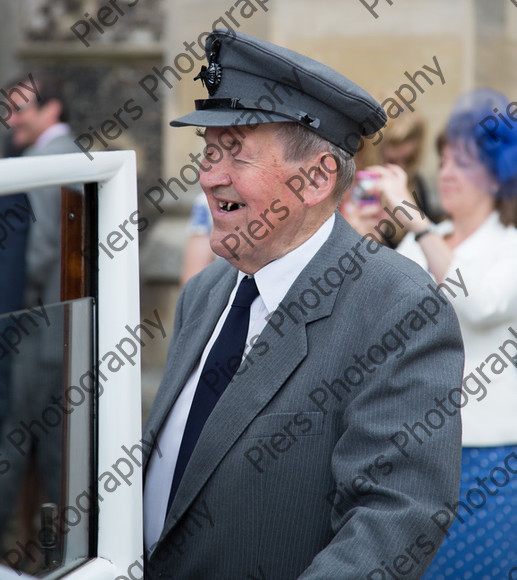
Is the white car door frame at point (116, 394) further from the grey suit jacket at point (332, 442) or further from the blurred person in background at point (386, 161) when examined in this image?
the blurred person in background at point (386, 161)

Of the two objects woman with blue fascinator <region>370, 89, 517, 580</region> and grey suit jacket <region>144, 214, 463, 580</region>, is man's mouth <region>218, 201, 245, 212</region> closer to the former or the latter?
grey suit jacket <region>144, 214, 463, 580</region>

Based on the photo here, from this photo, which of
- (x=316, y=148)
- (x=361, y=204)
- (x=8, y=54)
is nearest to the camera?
(x=316, y=148)

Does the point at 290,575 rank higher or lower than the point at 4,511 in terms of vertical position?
lower

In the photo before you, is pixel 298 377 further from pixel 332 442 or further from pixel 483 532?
pixel 483 532

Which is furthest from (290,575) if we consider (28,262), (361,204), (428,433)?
(28,262)

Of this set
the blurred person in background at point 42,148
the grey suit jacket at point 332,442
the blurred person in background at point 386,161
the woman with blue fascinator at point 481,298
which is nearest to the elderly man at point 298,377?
the grey suit jacket at point 332,442

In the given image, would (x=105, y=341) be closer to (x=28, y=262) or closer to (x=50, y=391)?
(x=50, y=391)

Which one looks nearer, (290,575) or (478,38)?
(290,575)

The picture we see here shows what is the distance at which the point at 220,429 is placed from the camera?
5.76 ft

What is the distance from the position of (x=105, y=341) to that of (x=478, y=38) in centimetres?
370

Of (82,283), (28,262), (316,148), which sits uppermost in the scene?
(316,148)

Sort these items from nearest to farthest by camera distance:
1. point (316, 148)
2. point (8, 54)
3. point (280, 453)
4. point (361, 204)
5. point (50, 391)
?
point (50, 391) → point (280, 453) → point (316, 148) → point (361, 204) → point (8, 54)

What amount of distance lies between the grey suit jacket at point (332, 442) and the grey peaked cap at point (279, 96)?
243 mm

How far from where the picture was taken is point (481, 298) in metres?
2.81
